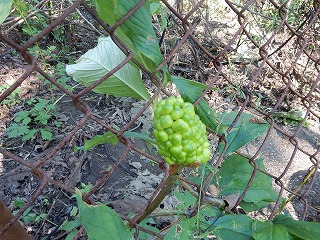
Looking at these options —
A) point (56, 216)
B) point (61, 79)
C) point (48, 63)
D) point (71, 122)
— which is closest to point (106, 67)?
point (56, 216)

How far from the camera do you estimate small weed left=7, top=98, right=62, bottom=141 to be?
6.75 ft

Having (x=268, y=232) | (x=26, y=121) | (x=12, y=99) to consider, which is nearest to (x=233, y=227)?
(x=268, y=232)

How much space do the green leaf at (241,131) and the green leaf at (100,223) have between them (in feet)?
1.51

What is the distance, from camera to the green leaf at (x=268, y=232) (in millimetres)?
977

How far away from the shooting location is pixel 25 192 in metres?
1.81

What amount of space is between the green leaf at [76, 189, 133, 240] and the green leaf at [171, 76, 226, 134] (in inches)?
13.8

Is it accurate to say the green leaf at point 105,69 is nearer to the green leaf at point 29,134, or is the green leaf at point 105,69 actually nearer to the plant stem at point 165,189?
the plant stem at point 165,189

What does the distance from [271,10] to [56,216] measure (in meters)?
2.93

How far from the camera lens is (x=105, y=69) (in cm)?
85

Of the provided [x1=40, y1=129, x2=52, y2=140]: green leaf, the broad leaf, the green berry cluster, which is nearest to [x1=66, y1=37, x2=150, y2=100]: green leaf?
the broad leaf

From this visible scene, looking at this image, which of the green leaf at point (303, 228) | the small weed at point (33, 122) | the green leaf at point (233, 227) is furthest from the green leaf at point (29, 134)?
the green leaf at point (303, 228)

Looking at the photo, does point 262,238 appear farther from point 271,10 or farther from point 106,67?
point 271,10

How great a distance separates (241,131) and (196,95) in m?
0.29

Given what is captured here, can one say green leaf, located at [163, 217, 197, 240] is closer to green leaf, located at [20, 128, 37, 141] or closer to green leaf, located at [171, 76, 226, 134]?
green leaf, located at [171, 76, 226, 134]
